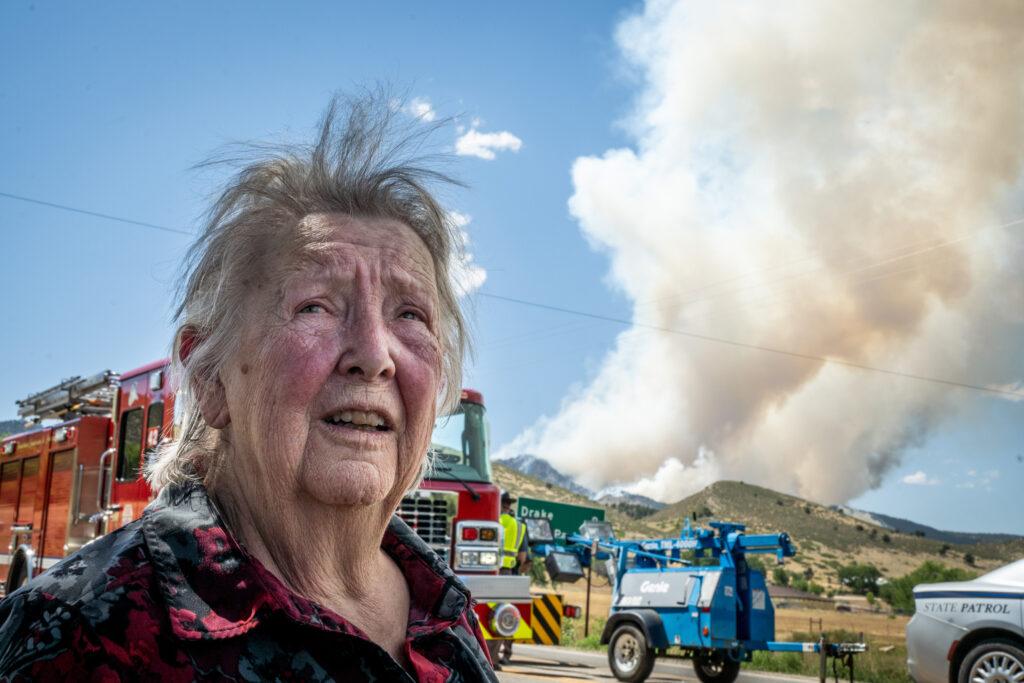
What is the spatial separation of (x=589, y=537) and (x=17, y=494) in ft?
29.4

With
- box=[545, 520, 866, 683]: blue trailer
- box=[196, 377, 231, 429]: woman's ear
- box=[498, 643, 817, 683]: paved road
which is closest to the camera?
box=[196, 377, 231, 429]: woman's ear

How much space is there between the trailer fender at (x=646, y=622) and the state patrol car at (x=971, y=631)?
4297 mm

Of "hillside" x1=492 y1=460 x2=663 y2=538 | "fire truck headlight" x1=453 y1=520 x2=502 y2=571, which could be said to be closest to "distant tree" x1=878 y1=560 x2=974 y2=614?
"hillside" x1=492 y1=460 x2=663 y2=538

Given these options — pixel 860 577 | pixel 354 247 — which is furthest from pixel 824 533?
pixel 354 247

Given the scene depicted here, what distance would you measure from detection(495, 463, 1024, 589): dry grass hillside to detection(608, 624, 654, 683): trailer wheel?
2817 inches

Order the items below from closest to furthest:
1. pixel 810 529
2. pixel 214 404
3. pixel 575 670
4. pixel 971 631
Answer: pixel 214 404
pixel 971 631
pixel 575 670
pixel 810 529

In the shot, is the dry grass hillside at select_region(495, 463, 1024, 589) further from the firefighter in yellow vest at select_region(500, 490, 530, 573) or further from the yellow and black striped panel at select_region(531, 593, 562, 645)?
the yellow and black striped panel at select_region(531, 593, 562, 645)

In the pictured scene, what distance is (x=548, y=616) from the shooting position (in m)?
13.2

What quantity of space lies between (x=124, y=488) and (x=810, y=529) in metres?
96.4

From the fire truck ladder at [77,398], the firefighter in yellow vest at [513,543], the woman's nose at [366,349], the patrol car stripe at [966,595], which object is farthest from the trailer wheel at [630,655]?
the woman's nose at [366,349]

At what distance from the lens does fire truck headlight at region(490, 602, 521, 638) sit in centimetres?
856

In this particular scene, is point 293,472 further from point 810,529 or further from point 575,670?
point 810,529

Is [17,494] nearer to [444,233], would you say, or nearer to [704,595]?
[704,595]

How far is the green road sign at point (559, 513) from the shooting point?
16.5m
